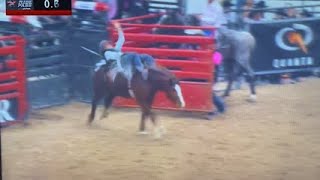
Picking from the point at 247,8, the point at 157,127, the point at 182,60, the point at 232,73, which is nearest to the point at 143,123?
the point at 157,127

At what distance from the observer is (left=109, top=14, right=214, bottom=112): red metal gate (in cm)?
239

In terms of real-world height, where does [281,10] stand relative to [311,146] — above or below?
above

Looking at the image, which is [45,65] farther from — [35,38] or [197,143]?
[197,143]

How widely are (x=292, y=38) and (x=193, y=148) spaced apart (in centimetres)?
60

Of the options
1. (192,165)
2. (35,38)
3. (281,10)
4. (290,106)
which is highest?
(281,10)

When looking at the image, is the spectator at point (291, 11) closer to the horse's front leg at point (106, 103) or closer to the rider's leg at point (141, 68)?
the rider's leg at point (141, 68)

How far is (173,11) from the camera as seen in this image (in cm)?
237

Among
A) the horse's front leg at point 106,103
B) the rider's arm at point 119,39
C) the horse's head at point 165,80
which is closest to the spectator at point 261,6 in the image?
the horse's head at point 165,80

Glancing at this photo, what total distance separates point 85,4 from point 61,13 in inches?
4.0

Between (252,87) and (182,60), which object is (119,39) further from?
(252,87)

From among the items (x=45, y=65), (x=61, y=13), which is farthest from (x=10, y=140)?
(x=61, y=13)

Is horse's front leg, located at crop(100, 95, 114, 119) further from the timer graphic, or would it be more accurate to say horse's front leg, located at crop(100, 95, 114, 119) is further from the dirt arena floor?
the timer graphic

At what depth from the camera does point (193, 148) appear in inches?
95.3

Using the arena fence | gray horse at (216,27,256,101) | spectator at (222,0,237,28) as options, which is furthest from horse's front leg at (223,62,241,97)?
the arena fence
